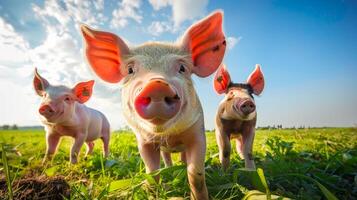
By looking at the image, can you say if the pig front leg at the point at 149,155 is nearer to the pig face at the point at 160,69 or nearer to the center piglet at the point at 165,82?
the center piglet at the point at 165,82

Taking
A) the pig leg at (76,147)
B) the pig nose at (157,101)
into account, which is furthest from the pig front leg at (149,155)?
the pig leg at (76,147)

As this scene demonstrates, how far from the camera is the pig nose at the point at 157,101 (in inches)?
79.7

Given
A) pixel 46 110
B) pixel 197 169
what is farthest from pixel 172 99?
pixel 46 110

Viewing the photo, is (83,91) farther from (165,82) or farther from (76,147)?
(165,82)

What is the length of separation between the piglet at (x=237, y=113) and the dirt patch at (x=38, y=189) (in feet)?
7.16

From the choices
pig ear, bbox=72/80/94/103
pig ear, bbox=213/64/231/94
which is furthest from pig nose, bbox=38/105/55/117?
pig ear, bbox=213/64/231/94

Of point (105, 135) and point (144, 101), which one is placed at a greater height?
point (144, 101)

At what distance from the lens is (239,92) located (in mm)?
4645

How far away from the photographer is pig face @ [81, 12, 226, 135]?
2131 millimetres

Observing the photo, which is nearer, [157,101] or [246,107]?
Answer: [157,101]

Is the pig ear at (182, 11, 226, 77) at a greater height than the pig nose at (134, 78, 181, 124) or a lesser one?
greater

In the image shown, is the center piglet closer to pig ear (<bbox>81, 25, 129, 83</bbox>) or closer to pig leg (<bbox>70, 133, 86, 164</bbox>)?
pig ear (<bbox>81, 25, 129, 83</bbox>)

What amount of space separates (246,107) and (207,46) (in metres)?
1.33

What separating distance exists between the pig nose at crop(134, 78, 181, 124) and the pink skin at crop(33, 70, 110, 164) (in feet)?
12.0
